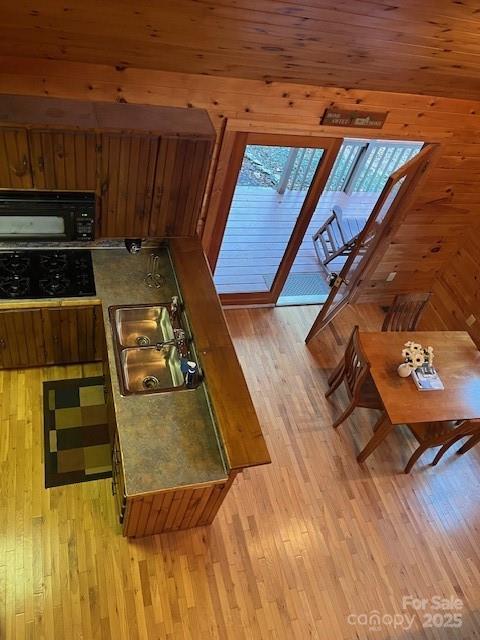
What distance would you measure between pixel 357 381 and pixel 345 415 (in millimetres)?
407

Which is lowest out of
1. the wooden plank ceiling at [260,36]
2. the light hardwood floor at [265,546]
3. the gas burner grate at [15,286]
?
the light hardwood floor at [265,546]

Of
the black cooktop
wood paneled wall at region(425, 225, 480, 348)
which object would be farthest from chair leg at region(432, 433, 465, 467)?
the black cooktop

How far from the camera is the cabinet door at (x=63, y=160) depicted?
262 centimetres

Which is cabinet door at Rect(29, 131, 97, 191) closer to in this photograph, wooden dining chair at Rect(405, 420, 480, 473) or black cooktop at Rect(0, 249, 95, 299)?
black cooktop at Rect(0, 249, 95, 299)

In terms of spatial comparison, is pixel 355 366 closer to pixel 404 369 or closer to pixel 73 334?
pixel 404 369

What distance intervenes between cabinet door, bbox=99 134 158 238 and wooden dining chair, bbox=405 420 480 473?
256 cm

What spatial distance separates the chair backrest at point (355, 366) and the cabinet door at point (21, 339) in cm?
227

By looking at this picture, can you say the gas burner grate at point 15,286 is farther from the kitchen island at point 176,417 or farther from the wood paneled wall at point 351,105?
the wood paneled wall at point 351,105

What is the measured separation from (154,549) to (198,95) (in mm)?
2827

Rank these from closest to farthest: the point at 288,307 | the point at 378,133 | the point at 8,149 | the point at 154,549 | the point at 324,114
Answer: the point at 8,149
the point at 154,549
the point at 324,114
the point at 378,133
the point at 288,307

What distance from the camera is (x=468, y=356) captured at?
3861mm

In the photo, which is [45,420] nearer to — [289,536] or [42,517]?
[42,517]

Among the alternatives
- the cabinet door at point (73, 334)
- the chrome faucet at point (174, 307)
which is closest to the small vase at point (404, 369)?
the chrome faucet at point (174, 307)

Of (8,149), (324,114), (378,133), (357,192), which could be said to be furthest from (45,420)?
(357,192)
